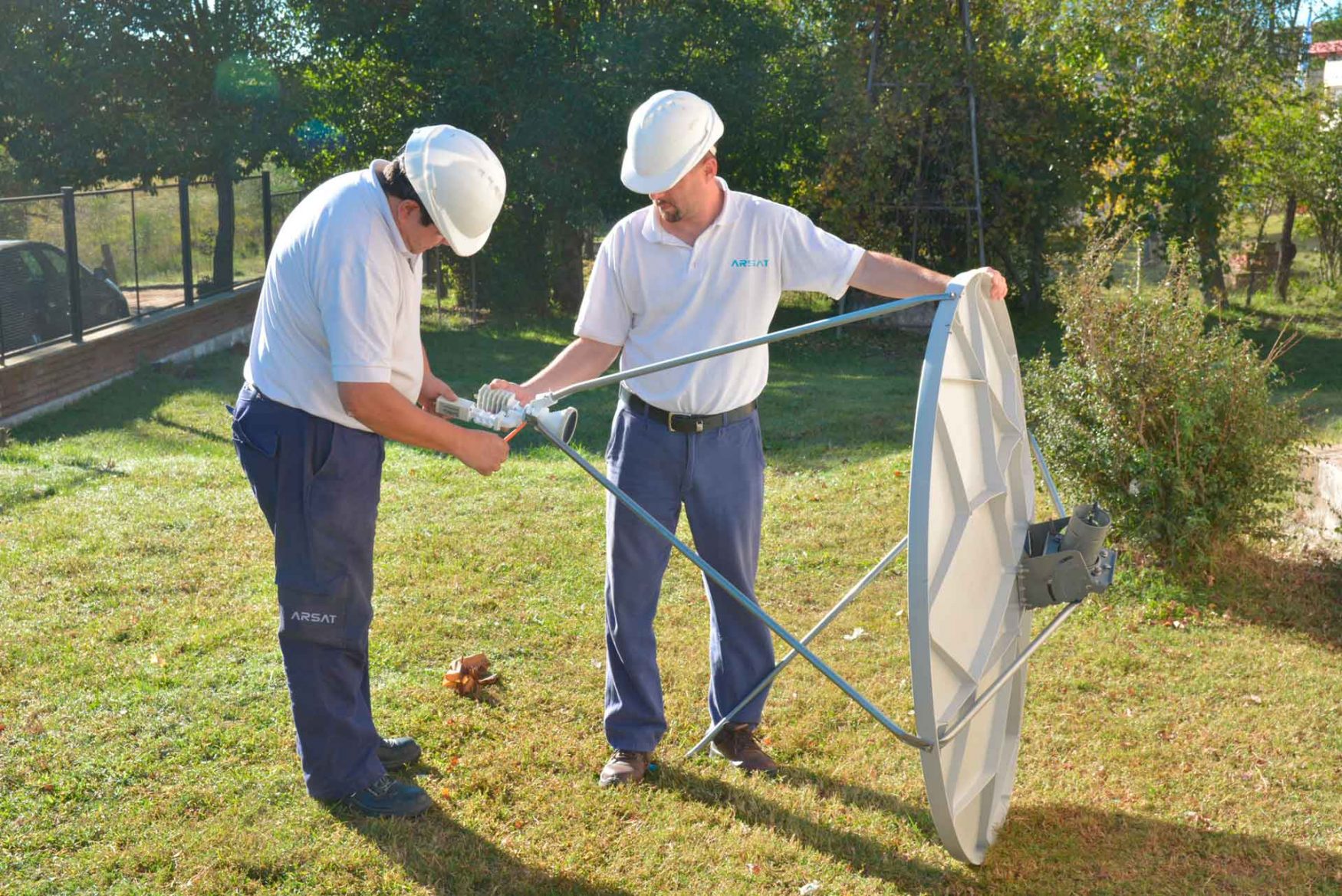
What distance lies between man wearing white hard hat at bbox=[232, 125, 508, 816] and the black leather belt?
529 mm

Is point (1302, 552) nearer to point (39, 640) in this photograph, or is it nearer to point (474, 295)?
point (39, 640)

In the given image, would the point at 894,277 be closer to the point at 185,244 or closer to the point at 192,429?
the point at 192,429

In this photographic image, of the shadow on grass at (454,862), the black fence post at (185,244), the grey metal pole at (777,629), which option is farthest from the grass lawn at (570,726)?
the black fence post at (185,244)

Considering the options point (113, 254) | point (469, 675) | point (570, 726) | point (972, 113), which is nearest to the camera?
point (570, 726)

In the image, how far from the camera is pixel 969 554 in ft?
10.0

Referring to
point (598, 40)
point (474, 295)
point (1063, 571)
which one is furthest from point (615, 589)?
point (474, 295)

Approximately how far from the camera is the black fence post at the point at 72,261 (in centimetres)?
1059

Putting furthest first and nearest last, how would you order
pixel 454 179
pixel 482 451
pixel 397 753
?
pixel 397 753 → pixel 482 451 → pixel 454 179

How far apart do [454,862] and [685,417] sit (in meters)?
1.47

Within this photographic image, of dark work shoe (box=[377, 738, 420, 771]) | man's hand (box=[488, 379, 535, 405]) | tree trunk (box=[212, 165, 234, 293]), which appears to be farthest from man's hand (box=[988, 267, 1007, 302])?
tree trunk (box=[212, 165, 234, 293])

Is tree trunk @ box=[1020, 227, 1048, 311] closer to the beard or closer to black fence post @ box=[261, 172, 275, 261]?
black fence post @ box=[261, 172, 275, 261]

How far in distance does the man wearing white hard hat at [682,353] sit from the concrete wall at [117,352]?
7622 millimetres

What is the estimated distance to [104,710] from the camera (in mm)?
4207

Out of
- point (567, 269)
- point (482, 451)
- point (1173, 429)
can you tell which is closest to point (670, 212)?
point (482, 451)
